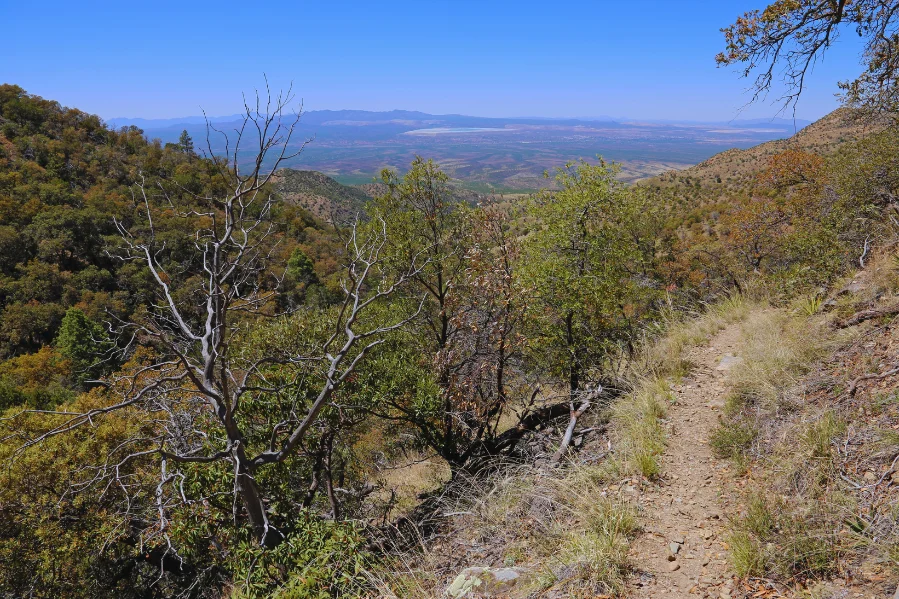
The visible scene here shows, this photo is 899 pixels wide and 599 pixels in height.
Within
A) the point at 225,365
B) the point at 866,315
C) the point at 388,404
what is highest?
the point at 866,315

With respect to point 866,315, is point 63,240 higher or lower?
lower

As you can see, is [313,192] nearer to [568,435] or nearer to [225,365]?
[225,365]

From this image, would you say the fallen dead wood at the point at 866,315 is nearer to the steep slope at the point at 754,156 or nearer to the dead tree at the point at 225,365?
the dead tree at the point at 225,365

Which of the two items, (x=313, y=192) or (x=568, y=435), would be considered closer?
(x=568, y=435)

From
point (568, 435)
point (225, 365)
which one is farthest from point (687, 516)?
point (225, 365)

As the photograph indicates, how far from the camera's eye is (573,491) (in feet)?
14.4

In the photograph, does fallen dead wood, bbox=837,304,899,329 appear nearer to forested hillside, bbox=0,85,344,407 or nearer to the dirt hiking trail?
the dirt hiking trail

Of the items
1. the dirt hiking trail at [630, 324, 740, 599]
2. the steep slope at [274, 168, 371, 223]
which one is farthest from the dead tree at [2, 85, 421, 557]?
the steep slope at [274, 168, 371, 223]

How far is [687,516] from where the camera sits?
12.9 ft

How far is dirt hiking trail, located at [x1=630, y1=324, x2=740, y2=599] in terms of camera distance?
322 cm

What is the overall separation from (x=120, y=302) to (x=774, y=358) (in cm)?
4302

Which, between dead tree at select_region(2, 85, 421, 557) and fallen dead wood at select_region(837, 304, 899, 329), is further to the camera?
fallen dead wood at select_region(837, 304, 899, 329)

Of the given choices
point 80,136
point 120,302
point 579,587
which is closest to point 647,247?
point 579,587

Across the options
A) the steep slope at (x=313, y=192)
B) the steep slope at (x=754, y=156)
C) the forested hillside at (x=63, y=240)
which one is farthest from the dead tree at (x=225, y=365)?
the steep slope at (x=313, y=192)
